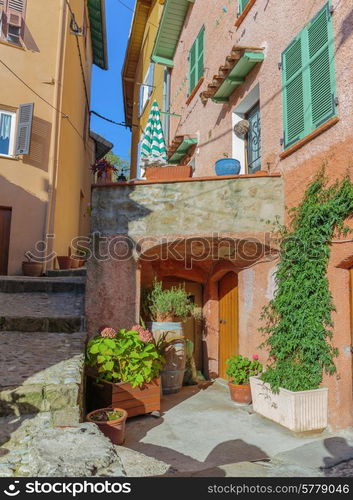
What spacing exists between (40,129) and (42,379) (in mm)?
7402

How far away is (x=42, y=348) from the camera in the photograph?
423 centimetres

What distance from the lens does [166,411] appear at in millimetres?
4965

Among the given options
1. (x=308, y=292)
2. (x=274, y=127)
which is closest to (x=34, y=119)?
(x=274, y=127)

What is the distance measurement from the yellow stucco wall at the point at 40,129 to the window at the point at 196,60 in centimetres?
323

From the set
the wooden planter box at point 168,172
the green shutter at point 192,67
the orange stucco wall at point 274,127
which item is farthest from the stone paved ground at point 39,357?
the green shutter at point 192,67

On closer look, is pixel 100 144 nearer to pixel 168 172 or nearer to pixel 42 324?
pixel 168 172

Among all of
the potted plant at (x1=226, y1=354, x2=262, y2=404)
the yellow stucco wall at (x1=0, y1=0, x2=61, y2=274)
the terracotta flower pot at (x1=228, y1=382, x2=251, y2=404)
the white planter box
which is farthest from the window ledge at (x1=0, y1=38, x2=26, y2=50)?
the white planter box

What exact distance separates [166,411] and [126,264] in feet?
6.70

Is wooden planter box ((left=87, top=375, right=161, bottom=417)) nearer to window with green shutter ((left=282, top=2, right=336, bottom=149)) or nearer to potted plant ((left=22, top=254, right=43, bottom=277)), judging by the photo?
window with green shutter ((left=282, top=2, right=336, bottom=149))

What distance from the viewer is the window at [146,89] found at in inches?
516

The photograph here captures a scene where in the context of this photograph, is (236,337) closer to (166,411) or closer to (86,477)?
(166,411)

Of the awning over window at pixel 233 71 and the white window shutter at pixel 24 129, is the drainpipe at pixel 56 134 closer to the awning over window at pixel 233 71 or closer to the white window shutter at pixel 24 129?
the white window shutter at pixel 24 129

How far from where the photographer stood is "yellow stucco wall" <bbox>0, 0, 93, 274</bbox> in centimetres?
869
